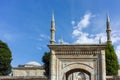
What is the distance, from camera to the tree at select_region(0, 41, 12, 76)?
48481mm

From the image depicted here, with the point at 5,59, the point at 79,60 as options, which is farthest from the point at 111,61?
the point at 79,60

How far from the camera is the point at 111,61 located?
146 ft

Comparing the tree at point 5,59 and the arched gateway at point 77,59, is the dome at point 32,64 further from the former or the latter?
the arched gateway at point 77,59

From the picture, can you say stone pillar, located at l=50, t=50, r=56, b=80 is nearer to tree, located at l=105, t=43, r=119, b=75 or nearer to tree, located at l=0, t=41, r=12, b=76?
tree, located at l=105, t=43, r=119, b=75

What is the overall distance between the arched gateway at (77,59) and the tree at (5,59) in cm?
2690

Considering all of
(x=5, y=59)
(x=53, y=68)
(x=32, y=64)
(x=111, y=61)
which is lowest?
(x=53, y=68)

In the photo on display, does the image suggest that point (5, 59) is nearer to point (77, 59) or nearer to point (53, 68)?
point (53, 68)

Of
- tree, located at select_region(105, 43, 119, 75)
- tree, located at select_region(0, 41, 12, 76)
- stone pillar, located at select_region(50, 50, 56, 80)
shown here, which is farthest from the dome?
stone pillar, located at select_region(50, 50, 56, 80)

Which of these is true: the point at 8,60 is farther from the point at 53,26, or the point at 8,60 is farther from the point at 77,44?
the point at 77,44

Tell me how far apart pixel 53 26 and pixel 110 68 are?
10140 mm

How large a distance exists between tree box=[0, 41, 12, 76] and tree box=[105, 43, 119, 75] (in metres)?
15.4

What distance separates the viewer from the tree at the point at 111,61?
43562 mm

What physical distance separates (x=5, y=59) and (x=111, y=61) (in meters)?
16.4

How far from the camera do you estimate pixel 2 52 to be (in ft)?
164
